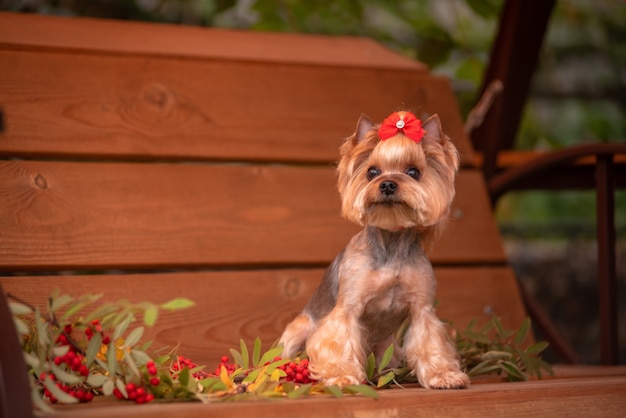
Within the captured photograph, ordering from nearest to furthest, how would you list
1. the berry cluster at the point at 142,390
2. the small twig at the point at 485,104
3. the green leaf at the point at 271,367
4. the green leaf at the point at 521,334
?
the berry cluster at the point at 142,390 → the green leaf at the point at 271,367 → the green leaf at the point at 521,334 → the small twig at the point at 485,104

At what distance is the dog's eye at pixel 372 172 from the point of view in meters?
1.60

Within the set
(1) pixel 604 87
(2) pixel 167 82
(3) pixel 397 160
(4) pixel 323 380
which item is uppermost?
(1) pixel 604 87

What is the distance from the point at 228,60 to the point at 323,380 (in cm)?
131

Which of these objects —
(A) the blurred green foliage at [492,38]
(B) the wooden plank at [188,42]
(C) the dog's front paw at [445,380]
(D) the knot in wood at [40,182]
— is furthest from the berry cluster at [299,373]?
(A) the blurred green foliage at [492,38]

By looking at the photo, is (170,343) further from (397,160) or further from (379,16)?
(379,16)

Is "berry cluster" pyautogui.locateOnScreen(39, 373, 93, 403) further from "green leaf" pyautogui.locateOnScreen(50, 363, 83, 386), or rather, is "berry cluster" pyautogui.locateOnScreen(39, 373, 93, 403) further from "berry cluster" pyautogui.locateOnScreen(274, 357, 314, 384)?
"berry cluster" pyautogui.locateOnScreen(274, 357, 314, 384)

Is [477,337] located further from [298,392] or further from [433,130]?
[298,392]

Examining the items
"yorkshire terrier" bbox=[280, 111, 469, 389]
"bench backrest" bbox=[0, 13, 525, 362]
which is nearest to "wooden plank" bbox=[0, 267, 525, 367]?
"bench backrest" bbox=[0, 13, 525, 362]

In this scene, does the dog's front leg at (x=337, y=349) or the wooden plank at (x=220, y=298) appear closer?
the dog's front leg at (x=337, y=349)

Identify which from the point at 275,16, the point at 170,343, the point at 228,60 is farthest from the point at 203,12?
the point at 170,343

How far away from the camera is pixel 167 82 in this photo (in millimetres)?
2432

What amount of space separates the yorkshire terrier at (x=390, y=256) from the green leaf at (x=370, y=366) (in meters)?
0.01

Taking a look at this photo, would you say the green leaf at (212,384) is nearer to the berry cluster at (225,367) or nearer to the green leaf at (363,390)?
the berry cluster at (225,367)

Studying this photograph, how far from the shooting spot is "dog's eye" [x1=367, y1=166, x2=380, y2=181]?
5.25ft
